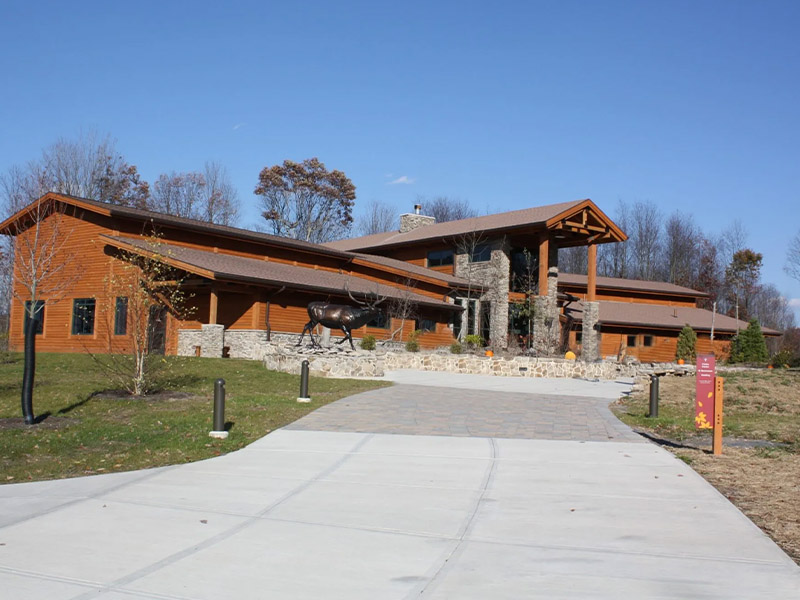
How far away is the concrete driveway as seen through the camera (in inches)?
207

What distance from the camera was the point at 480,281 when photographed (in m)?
40.3

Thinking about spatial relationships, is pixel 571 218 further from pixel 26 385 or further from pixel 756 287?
pixel 756 287

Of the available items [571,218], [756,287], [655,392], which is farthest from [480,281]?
[756,287]

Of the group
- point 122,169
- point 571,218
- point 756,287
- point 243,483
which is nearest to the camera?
point 243,483

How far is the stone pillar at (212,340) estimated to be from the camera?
2869 cm

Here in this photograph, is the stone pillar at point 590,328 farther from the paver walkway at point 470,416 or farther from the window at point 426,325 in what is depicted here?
the paver walkway at point 470,416

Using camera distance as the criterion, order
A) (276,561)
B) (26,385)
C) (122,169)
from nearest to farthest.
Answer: (276,561) → (26,385) → (122,169)

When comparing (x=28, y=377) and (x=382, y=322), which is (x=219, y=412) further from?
(x=382, y=322)

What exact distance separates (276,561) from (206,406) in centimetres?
893

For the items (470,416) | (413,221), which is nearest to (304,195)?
(413,221)

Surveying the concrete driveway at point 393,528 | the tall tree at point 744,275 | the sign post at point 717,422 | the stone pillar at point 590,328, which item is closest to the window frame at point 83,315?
the concrete driveway at point 393,528

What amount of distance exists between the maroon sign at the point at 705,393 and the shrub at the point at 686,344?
34443 millimetres

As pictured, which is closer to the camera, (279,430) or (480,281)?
(279,430)

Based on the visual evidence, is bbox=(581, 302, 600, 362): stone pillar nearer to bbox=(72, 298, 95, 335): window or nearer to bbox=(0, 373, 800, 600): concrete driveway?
bbox=(72, 298, 95, 335): window
